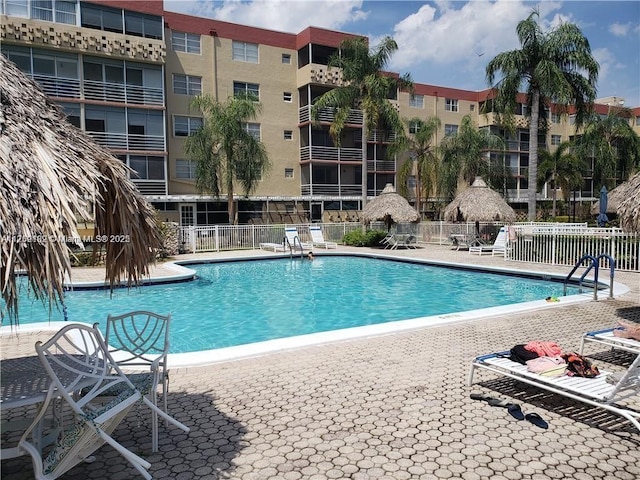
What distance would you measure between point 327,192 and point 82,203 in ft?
A: 101

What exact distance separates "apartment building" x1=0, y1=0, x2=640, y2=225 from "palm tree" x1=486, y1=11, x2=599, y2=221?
2948 mm

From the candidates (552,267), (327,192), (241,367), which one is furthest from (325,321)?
(327,192)

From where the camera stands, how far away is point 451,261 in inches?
699

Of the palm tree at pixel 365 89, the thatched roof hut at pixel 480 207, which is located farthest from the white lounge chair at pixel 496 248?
the palm tree at pixel 365 89

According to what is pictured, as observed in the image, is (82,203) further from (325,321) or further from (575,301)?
(575,301)

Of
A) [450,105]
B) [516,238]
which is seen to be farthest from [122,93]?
[450,105]

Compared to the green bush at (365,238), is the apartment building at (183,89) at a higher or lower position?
higher

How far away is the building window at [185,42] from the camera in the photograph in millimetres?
29438

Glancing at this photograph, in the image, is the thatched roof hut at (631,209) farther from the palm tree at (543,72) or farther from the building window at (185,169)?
the building window at (185,169)

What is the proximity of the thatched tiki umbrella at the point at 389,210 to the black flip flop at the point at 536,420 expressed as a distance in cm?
1994

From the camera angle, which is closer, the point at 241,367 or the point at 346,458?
the point at 346,458

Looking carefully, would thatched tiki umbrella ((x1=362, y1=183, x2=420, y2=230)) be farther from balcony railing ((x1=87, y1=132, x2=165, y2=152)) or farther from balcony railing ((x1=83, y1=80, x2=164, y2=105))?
balcony railing ((x1=83, y1=80, x2=164, y2=105))

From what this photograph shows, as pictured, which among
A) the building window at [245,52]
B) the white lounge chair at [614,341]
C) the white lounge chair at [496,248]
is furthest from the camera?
the building window at [245,52]

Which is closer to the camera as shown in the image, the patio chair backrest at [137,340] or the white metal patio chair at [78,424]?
the white metal patio chair at [78,424]
